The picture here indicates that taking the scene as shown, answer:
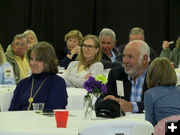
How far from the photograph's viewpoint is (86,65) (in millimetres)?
6250

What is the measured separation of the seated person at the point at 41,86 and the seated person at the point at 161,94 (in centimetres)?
109

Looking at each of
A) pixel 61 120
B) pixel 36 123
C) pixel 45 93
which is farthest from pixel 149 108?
pixel 45 93

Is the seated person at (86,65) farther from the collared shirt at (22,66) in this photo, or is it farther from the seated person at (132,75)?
the seated person at (132,75)

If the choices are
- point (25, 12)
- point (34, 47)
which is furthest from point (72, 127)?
point (25, 12)

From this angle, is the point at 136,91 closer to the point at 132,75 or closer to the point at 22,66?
the point at 132,75

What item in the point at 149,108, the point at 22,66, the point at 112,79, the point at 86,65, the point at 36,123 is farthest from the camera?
the point at 22,66

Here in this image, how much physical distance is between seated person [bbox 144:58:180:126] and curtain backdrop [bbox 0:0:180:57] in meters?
7.58

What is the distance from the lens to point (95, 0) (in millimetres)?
11180

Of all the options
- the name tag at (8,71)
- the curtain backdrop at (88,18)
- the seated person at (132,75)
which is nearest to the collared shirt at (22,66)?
the name tag at (8,71)

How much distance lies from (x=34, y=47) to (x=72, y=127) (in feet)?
5.46

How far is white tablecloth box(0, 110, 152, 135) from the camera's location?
2803mm

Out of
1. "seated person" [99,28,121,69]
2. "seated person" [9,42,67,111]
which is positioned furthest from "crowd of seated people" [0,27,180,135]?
"seated person" [99,28,121,69]

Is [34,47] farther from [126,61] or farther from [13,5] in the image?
[13,5]

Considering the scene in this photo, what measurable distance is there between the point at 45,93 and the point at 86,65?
1.86 metres
